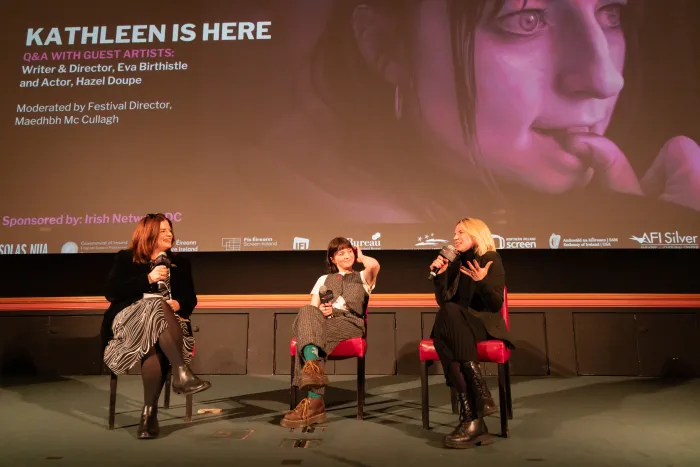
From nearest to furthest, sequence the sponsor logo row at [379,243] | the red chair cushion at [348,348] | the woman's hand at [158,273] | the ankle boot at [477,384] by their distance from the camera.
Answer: the ankle boot at [477,384] → the woman's hand at [158,273] → the red chair cushion at [348,348] → the sponsor logo row at [379,243]

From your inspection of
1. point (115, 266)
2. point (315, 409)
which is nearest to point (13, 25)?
point (115, 266)

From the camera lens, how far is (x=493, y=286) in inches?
96.3

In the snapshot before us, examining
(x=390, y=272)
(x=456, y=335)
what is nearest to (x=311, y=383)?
(x=456, y=335)

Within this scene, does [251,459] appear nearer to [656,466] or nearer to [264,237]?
[656,466]

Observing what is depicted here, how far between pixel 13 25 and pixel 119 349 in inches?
117

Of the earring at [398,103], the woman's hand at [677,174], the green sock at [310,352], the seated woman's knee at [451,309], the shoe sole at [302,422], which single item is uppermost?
the earring at [398,103]

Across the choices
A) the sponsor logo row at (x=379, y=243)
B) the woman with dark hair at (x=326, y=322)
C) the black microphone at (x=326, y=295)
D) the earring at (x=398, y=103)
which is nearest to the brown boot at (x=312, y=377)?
the woman with dark hair at (x=326, y=322)

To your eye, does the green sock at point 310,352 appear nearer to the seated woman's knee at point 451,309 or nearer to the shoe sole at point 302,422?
the shoe sole at point 302,422

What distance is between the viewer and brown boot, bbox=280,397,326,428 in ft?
7.86

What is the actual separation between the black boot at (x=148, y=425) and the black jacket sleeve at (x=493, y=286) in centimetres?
142

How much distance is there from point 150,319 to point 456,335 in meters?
1.25

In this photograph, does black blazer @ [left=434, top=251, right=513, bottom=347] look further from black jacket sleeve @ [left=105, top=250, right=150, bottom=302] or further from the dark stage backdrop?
the dark stage backdrop

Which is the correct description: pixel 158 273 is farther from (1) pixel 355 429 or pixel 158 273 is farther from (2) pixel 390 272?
(2) pixel 390 272

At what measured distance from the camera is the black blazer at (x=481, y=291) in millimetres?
2451
